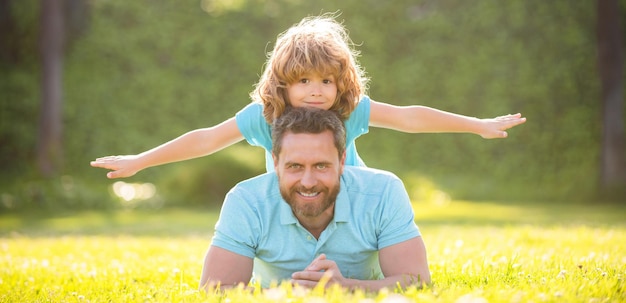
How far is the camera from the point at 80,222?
10.7 meters

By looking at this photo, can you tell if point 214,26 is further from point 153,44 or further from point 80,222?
point 80,222

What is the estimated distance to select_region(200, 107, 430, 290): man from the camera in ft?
10.9

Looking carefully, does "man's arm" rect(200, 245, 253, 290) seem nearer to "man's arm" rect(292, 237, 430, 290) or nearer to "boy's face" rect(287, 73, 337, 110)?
"man's arm" rect(292, 237, 430, 290)

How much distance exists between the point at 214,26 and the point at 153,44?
4.15ft

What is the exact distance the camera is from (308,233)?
344cm

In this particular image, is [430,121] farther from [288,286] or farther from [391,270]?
[288,286]

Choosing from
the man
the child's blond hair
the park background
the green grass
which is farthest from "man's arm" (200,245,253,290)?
the park background

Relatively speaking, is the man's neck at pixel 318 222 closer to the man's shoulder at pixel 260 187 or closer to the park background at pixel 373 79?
the man's shoulder at pixel 260 187

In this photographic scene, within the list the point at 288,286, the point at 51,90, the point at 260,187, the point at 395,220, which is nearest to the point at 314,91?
the point at 260,187

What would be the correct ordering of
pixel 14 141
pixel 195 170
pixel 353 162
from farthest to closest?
pixel 14 141 < pixel 195 170 < pixel 353 162

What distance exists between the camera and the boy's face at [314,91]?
3.92 metres

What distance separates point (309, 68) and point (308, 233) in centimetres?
97

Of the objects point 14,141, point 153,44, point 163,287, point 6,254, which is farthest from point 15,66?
point 163,287

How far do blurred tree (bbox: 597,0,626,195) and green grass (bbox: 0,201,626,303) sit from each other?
256 centimetres
